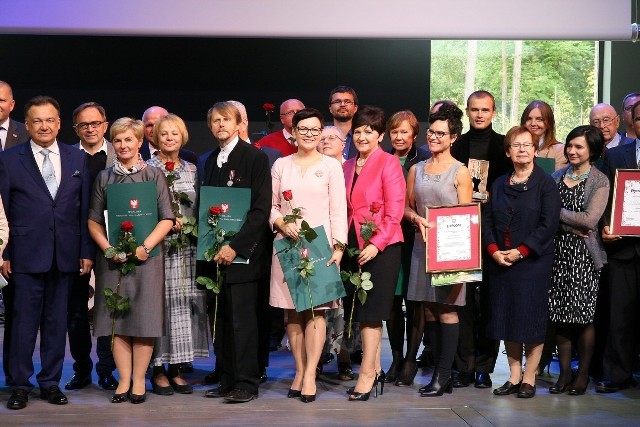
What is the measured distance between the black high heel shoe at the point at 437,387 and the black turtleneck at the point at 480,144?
1.31 metres

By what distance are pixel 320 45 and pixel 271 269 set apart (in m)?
3.80

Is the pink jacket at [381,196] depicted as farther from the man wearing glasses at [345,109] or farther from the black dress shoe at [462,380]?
the man wearing glasses at [345,109]

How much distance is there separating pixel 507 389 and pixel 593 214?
105cm

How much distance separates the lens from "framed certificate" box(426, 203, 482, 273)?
5.18 m

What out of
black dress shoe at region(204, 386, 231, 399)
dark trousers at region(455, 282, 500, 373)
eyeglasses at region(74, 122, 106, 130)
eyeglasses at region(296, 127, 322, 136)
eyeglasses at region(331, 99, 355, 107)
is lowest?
black dress shoe at region(204, 386, 231, 399)

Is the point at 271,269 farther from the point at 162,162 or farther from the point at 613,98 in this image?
the point at 613,98

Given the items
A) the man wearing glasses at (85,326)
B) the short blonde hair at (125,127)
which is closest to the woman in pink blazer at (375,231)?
the short blonde hair at (125,127)

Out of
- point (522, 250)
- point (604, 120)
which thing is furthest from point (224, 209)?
point (604, 120)

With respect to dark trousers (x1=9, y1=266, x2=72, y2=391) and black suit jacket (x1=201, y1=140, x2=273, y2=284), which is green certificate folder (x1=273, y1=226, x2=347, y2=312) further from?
dark trousers (x1=9, y1=266, x2=72, y2=391)

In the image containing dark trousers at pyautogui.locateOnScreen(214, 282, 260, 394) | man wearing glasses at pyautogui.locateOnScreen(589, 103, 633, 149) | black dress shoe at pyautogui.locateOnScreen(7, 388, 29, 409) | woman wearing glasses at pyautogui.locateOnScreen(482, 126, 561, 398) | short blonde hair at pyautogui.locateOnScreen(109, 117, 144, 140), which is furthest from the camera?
man wearing glasses at pyautogui.locateOnScreen(589, 103, 633, 149)

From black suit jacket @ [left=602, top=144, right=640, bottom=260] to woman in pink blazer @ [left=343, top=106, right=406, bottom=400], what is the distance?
4.07ft

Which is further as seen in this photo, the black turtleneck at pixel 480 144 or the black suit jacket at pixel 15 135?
the black suit jacket at pixel 15 135

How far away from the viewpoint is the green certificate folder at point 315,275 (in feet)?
16.6

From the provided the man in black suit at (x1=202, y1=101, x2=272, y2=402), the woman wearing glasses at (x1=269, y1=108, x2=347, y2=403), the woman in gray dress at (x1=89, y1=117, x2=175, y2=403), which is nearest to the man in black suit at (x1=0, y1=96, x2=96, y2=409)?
the woman in gray dress at (x1=89, y1=117, x2=175, y2=403)
